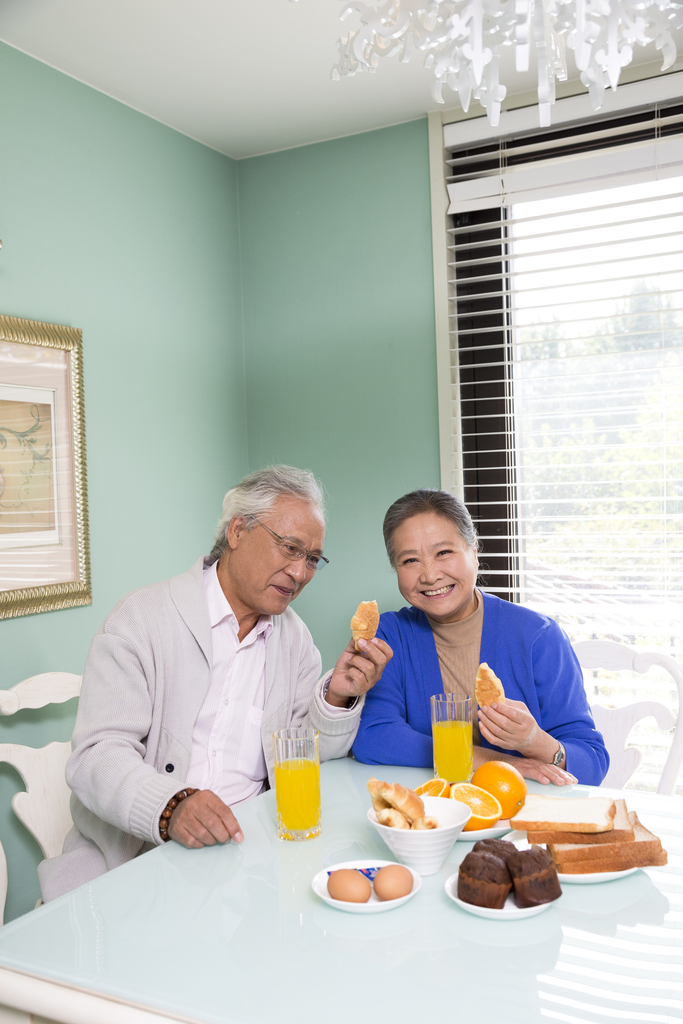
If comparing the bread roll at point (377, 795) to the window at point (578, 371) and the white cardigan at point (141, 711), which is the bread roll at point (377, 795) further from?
the window at point (578, 371)

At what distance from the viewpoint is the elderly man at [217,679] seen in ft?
5.16

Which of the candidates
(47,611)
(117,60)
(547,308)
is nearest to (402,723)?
(47,611)

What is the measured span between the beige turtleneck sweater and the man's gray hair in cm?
40

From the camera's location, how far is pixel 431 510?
184 centimetres

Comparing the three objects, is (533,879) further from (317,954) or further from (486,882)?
(317,954)

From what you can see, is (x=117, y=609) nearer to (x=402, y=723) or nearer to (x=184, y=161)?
(x=402, y=723)

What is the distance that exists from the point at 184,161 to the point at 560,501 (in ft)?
5.60

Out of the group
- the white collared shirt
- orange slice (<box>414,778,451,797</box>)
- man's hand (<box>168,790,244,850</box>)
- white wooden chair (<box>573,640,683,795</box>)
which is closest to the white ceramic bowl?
orange slice (<box>414,778,451,797</box>)

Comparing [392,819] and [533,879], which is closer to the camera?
[533,879]

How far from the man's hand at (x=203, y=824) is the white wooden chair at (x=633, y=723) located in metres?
1.03

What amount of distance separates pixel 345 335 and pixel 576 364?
809 millimetres

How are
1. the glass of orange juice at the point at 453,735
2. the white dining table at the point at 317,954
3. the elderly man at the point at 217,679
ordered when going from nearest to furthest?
the white dining table at the point at 317,954 < the glass of orange juice at the point at 453,735 < the elderly man at the point at 217,679

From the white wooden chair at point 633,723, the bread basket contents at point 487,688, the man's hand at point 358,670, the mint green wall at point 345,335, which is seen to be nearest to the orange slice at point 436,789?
the bread basket contents at point 487,688

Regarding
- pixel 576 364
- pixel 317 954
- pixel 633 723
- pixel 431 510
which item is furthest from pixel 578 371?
pixel 317 954
